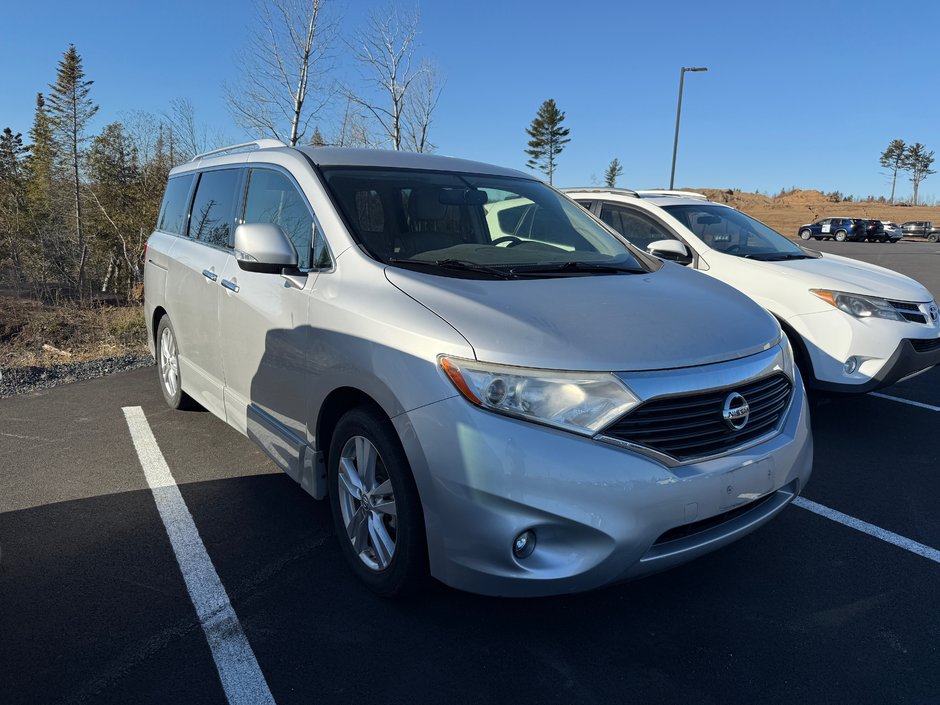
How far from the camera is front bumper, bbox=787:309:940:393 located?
473cm

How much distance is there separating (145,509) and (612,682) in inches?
108

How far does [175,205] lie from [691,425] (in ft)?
15.3

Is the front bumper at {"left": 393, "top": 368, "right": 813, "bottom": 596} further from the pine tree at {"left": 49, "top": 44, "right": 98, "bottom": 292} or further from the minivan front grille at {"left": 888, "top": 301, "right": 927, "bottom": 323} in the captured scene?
the pine tree at {"left": 49, "top": 44, "right": 98, "bottom": 292}

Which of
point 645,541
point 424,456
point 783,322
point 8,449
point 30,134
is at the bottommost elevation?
→ point 8,449

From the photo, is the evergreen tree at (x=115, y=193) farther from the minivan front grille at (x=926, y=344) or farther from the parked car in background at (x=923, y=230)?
the parked car in background at (x=923, y=230)

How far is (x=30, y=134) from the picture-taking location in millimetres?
70312

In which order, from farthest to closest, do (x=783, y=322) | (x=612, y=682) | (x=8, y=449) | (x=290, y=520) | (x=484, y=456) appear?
(x=783, y=322), (x=8, y=449), (x=290, y=520), (x=612, y=682), (x=484, y=456)

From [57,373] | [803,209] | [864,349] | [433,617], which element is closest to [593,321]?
[433,617]

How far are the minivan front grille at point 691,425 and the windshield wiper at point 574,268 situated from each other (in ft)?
3.23

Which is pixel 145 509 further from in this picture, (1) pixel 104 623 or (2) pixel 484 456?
(2) pixel 484 456

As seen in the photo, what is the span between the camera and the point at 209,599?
9.31 feet

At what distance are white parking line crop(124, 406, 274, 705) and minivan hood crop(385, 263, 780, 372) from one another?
4.65ft

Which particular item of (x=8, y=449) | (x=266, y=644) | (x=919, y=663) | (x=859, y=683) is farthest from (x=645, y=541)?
(x=8, y=449)

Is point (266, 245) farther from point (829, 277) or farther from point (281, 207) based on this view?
point (829, 277)
